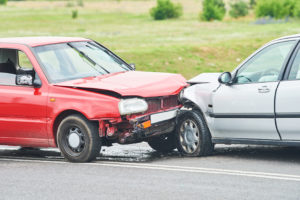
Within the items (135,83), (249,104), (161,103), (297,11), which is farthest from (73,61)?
(297,11)

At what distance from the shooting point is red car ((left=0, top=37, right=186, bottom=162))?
9.09 meters

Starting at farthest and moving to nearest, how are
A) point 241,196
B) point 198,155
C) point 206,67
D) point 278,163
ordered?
point 206,67
point 198,155
point 278,163
point 241,196

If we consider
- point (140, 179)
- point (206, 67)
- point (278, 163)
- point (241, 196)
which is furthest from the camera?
point (206, 67)

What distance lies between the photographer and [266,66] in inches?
360

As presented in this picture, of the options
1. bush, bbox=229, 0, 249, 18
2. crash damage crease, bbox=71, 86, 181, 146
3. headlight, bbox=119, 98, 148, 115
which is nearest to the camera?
headlight, bbox=119, 98, 148, 115

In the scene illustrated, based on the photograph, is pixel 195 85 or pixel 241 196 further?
pixel 195 85

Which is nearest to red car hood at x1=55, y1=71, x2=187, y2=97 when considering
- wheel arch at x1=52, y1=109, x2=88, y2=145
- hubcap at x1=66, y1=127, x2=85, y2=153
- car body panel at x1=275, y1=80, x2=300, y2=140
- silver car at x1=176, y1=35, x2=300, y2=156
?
silver car at x1=176, y1=35, x2=300, y2=156

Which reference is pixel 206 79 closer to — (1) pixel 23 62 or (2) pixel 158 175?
(2) pixel 158 175

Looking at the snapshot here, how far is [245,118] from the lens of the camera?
8883 millimetres

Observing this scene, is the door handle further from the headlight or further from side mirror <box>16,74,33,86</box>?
side mirror <box>16,74,33,86</box>

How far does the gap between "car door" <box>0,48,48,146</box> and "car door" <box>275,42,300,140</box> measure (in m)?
3.19

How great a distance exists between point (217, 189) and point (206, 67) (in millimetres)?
20539

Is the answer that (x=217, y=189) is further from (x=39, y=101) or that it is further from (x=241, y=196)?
(x=39, y=101)

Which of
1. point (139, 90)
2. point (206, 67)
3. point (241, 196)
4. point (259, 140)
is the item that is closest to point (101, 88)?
point (139, 90)
